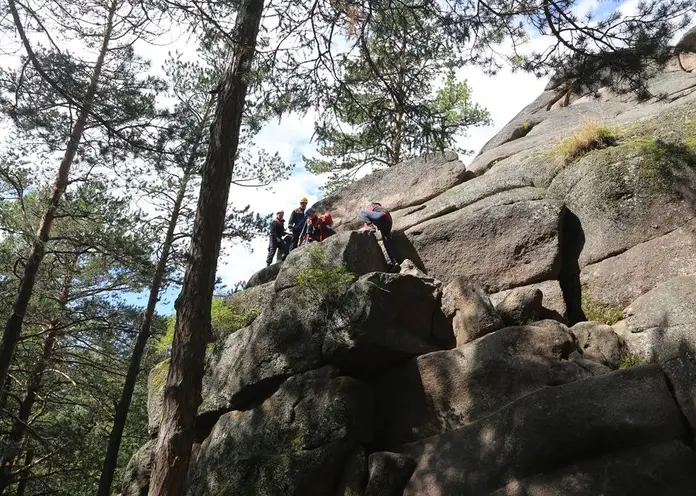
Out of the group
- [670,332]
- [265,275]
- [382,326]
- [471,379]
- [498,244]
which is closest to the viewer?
[670,332]

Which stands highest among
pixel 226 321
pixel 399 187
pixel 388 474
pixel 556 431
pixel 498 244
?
pixel 399 187

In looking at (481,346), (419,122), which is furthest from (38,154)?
(481,346)

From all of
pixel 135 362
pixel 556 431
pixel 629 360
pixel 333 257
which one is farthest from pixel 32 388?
pixel 629 360

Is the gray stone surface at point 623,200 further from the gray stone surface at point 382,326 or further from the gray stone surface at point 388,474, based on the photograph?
the gray stone surface at point 388,474

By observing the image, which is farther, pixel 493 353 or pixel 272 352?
pixel 272 352

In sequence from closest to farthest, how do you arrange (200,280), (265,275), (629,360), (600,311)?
(200,280) < (629,360) < (600,311) < (265,275)

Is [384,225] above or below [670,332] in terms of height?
above

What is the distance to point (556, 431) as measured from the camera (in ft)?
17.8

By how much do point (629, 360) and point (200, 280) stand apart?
567 cm

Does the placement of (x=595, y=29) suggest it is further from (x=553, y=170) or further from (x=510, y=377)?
(x=510, y=377)

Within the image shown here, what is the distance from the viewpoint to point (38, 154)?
13.8 meters

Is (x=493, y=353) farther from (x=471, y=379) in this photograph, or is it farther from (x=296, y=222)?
(x=296, y=222)

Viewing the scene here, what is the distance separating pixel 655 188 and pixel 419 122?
13.5 feet

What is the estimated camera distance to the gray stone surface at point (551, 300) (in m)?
8.30
